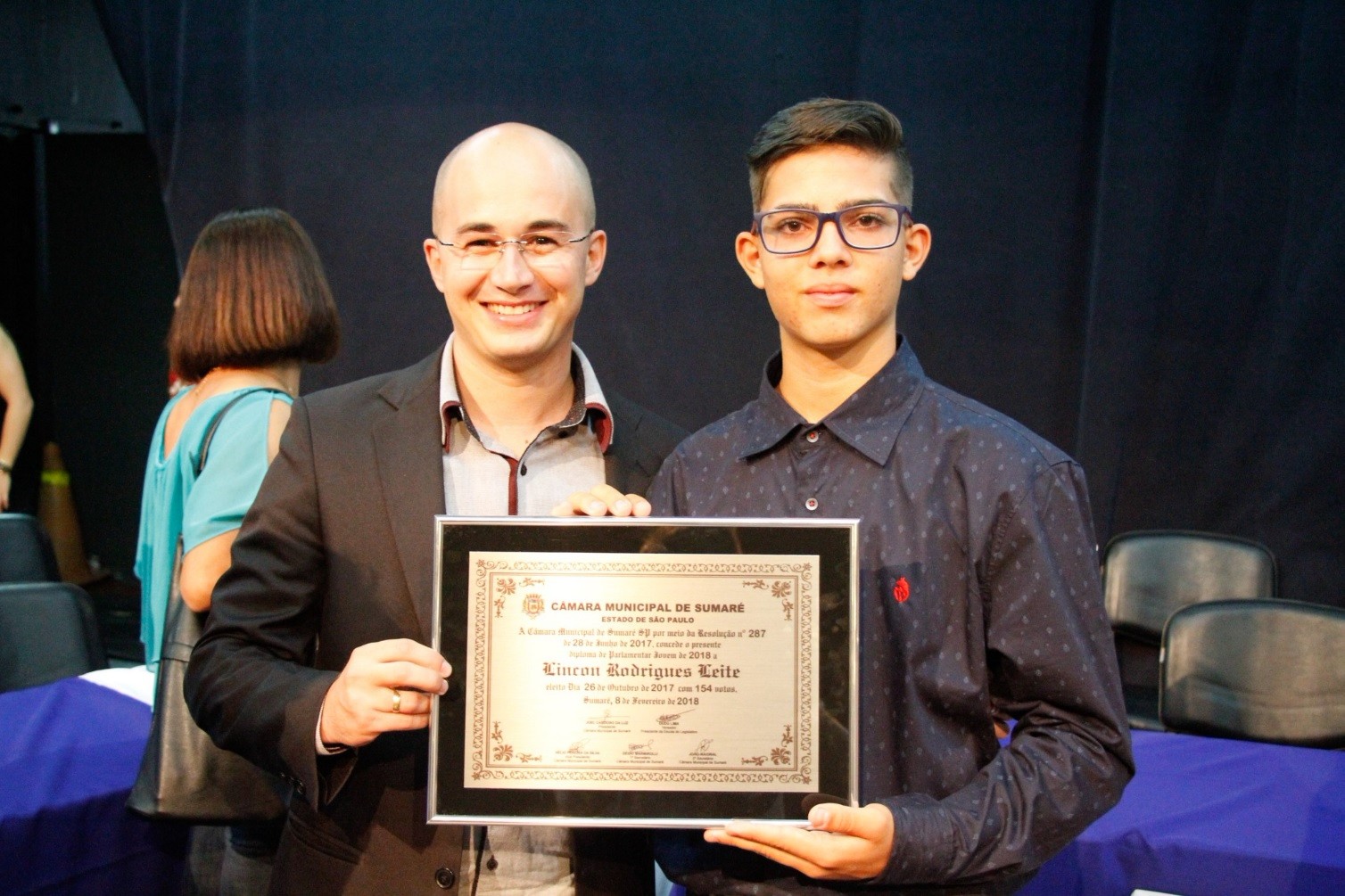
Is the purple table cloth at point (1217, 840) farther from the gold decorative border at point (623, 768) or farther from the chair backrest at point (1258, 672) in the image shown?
the gold decorative border at point (623, 768)

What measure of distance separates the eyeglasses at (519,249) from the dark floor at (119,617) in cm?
471

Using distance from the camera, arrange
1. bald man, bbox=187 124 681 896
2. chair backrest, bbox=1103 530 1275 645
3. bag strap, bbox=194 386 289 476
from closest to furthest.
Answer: bald man, bbox=187 124 681 896 → bag strap, bbox=194 386 289 476 → chair backrest, bbox=1103 530 1275 645

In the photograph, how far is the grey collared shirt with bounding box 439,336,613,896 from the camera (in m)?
1.71

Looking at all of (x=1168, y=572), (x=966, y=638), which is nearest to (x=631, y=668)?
(x=966, y=638)

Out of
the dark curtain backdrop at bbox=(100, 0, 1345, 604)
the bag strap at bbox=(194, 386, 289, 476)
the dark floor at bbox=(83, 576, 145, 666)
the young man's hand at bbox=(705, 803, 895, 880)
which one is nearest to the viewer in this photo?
the young man's hand at bbox=(705, 803, 895, 880)

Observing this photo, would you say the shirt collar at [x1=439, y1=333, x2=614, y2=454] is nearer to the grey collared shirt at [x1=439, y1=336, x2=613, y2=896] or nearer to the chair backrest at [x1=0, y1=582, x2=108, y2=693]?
the grey collared shirt at [x1=439, y1=336, x2=613, y2=896]

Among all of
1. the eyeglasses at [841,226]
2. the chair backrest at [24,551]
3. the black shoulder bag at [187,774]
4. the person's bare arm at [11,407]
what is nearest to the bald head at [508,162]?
the eyeglasses at [841,226]

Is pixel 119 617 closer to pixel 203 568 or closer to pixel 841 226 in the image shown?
pixel 203 568

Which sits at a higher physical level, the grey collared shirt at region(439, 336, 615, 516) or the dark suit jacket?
the grey collared shirt at region(439, 336, 615, 516)

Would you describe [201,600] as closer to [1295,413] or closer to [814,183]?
[814,183]

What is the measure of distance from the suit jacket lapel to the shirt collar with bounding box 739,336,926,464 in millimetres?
493

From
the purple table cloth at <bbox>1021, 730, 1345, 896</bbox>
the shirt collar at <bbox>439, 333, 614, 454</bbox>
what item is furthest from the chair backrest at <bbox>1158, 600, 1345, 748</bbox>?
the shirt collar at <bbox>439, 333, 614, 454</bbox>

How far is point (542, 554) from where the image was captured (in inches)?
57.4

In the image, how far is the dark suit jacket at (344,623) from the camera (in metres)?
1.69
